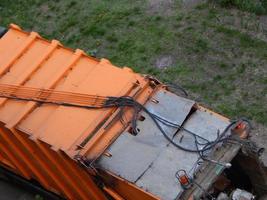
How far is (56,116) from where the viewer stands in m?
8.15

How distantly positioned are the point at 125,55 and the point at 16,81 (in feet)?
11.7

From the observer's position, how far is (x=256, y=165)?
800cm

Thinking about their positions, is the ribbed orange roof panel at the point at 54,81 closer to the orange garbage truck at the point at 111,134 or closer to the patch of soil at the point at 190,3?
the orange garbage truck at the point at 111,134

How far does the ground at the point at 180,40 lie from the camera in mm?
10734

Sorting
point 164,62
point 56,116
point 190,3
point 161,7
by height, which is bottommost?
point 56,116

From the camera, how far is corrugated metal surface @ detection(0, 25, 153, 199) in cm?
783

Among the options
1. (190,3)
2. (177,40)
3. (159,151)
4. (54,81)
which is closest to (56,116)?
(54,81)

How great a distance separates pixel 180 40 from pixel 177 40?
0.20 feet

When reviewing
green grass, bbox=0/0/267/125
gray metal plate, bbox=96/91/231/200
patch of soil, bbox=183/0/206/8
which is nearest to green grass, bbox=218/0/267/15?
green grass, bbox=0/0/267/125

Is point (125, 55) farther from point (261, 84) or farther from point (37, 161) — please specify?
Result: point (37, 161)

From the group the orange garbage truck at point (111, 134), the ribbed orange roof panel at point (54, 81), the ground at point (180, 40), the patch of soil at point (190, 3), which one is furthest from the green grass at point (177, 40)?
the ribbed orange roof panel at point (54, 81)

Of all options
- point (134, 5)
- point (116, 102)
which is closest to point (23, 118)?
point (116, 102)

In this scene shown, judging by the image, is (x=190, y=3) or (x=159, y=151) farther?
(x=190, y=3)

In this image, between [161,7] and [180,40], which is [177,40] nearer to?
[180,40]
